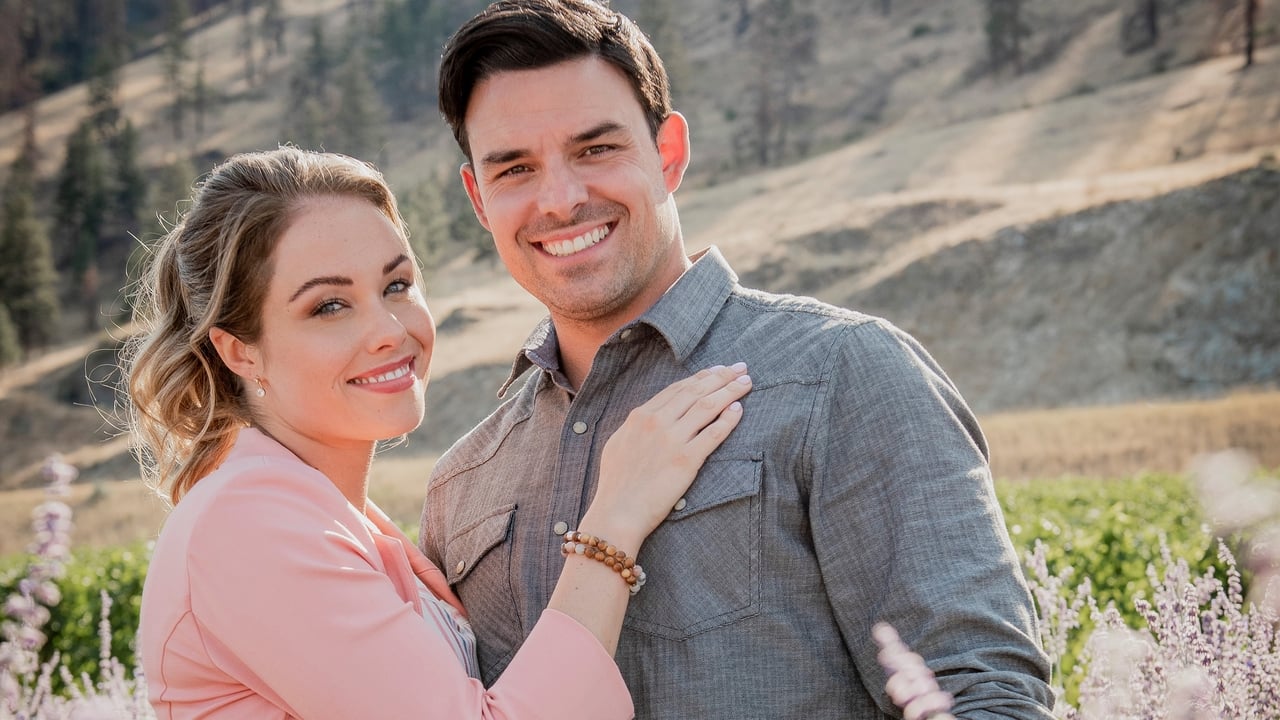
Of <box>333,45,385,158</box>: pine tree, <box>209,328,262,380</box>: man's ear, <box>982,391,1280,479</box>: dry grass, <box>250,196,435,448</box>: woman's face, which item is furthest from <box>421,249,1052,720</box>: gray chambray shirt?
<box>333,45,385,158</box>: pine tree

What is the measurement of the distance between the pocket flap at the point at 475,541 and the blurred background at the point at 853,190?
1346 millimetres

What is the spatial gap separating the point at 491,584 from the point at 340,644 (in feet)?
2.65

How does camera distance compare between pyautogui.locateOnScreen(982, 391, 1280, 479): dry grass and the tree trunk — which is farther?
the tree trunk

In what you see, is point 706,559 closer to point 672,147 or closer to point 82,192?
point 672,147

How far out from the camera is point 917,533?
249cm

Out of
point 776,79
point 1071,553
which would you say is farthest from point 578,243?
point 776,79

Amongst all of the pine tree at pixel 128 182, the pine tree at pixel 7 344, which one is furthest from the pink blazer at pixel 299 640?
the pine tree at pixel 128 182

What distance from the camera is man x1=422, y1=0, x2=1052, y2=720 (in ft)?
8.19

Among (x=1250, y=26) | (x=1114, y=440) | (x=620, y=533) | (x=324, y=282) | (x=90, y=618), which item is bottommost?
(x=1114, y=440)

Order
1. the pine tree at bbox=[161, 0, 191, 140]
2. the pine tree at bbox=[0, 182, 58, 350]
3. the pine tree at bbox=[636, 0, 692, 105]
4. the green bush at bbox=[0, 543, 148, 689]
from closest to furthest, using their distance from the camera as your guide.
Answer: the green bush at bbox=[0, 543, 148, 689] < the pine tree at bbox=[0, 182, 58, 350] < the pine tree at bbox=[636, 0, 692, 105] < the pine tree at bbox=[161, 0, 191, 140]

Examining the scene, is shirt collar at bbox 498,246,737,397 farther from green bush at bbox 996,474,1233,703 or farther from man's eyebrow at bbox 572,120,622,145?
green bush at bbox 996,474,1233,703

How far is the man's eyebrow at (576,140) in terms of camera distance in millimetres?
3234

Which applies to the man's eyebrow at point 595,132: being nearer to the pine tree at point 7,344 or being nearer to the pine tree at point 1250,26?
the pine tree at point 1250,26

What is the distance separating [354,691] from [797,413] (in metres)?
1.19
